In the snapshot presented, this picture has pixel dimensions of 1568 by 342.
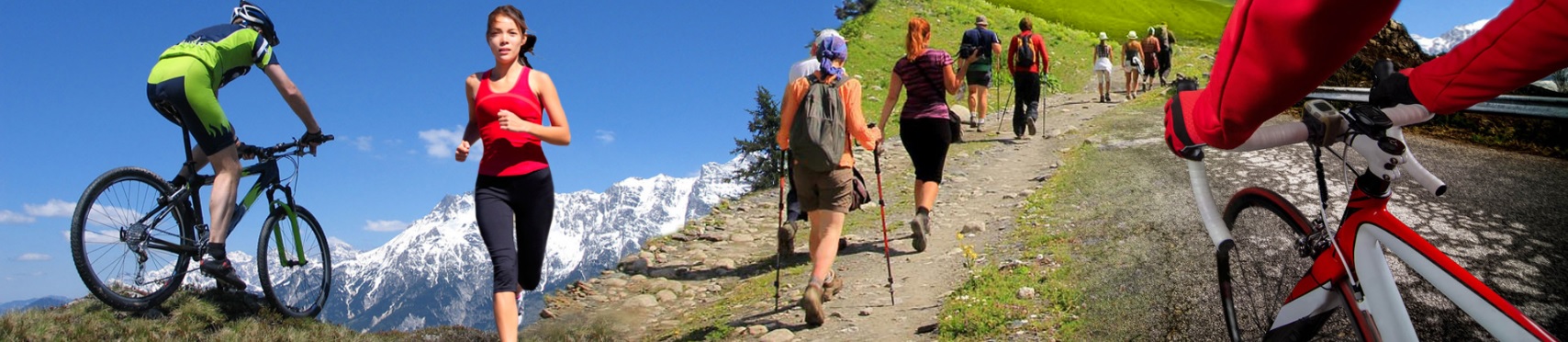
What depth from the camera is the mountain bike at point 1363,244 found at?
2551mm

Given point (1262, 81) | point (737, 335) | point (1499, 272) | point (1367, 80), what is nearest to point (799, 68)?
point (737, 335)

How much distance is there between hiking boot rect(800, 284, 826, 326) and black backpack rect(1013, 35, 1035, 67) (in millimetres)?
9743

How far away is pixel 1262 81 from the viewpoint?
6.16 ft

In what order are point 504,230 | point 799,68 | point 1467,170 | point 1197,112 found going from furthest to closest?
point 799,68 < point 1467,170 < point 504,230 < point 1197,112

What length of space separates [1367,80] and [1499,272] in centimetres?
615

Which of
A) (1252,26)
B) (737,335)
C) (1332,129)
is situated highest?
(1252,26)

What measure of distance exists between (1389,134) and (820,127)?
4.53 m

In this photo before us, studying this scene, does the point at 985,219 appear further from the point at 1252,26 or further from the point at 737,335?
the point at 1252,26

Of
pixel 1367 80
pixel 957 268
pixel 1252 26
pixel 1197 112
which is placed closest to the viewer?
pixel 1252 26

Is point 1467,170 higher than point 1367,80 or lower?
lower

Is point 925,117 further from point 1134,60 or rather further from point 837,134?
point 1134,60

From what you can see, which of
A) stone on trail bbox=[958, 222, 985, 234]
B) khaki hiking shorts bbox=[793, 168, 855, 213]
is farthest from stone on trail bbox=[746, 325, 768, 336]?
stone on trail bbox=[958, 222, 985, 234]

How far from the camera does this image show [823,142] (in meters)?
7.09

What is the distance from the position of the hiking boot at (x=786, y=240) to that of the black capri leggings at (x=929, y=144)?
1366 millimetres
